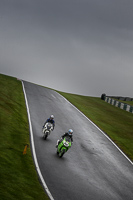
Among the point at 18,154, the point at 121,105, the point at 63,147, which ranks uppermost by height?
the point at 121,105

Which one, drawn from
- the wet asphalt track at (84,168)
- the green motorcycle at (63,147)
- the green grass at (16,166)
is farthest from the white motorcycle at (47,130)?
the green motorcycle at (63,147)

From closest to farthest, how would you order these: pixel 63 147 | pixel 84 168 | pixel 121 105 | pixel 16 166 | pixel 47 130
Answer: pixel 16 166 → pixel 84 168 → pixel 63 147 → pixel 47 130 → pixel 121 105

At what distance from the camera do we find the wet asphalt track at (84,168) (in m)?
12.6

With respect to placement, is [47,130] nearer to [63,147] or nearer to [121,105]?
[63,147]

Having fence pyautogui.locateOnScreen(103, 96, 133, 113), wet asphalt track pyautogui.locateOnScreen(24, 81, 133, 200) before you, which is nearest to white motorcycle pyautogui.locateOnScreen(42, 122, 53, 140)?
wet asphalt track pyautogui.locateOnScreen(24, 81, 133, 200)

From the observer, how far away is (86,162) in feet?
55.1

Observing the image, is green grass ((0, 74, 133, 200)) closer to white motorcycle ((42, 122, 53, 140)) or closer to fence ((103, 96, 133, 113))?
white motorcycle ((42, 122, 53, 140))

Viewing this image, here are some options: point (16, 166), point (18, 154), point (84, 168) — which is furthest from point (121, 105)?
point (16, 166)

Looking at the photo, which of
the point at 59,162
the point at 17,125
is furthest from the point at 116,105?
the point at 59,162

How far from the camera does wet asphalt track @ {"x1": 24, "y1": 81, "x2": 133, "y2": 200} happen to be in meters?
12.6

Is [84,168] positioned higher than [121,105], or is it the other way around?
[121,105]

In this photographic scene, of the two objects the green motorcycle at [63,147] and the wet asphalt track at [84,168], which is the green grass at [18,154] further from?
the green motorcycle at [63,147]

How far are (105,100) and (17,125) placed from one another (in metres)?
37.8

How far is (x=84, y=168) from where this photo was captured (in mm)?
15719
